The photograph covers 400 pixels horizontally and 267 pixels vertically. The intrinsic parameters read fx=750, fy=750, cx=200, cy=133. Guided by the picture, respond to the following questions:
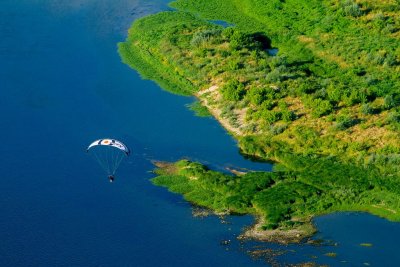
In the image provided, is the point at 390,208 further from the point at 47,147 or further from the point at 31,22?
the point at 31,22

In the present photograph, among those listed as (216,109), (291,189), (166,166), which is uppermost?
(216,109)

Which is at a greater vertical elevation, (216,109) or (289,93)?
(289,93)

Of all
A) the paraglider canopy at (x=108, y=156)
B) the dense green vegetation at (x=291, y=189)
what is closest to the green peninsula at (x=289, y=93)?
the dense green vegetation at (x=291, y=189)

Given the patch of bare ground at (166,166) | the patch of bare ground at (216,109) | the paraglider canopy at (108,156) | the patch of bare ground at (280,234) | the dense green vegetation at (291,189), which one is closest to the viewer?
the patch of bare ground at (280,234)

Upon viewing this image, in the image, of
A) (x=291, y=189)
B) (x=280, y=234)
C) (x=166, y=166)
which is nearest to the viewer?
(x=280, y=234)

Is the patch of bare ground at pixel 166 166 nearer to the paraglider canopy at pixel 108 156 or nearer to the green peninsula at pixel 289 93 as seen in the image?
the green peninsula at pixel 289 93

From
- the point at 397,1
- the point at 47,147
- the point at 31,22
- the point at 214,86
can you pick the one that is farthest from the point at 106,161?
the point at 397,1

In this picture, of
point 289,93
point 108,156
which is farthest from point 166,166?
point 289,93

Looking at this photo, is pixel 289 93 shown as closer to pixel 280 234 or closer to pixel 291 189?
pixel 291 189

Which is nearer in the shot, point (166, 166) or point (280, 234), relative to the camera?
point (280, 234)
